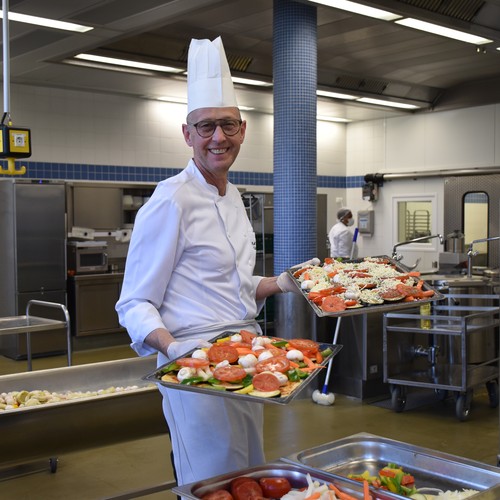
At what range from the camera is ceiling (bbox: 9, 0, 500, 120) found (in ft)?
18.5

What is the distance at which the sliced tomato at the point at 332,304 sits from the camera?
7.48ft

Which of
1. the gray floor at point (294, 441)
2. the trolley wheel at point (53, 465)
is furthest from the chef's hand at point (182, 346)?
the trolley wheel at point (53, 465)

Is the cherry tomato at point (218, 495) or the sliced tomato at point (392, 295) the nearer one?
the cherry tomato at point (218, 495)

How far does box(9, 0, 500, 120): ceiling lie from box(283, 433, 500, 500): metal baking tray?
3.77 m

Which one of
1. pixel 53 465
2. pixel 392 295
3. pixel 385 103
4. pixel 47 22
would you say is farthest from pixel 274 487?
pixel 385 103

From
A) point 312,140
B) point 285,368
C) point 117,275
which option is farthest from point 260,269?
point 285,368

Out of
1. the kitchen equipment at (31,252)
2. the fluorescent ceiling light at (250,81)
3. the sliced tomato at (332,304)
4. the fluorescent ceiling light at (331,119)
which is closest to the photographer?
the sliced tomato at (332,304)

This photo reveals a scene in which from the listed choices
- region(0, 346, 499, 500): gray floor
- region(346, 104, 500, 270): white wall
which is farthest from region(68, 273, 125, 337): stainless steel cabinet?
region(346, 104, 500, 270): white wall

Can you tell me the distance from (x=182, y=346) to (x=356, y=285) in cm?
89

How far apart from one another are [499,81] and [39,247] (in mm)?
6423

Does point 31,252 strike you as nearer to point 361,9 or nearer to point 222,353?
point 361,9

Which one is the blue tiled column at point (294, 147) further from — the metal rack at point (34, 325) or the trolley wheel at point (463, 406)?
the metal rack at point (34, 325)

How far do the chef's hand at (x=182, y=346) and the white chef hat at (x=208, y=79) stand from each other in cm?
72

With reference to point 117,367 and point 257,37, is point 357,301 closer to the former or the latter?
point 117,367
